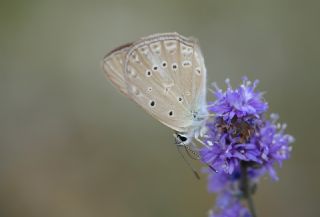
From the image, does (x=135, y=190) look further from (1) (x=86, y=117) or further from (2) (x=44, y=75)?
(2) (x=44, y=75)

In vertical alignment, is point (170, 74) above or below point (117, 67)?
above

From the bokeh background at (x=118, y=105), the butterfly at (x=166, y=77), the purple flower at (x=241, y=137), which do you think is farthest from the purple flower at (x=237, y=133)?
the bokeh background at (x=118, y=105)

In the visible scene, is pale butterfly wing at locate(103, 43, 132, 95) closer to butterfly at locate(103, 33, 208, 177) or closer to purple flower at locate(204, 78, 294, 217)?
butterfly at locate(103, 33, 208, 177)

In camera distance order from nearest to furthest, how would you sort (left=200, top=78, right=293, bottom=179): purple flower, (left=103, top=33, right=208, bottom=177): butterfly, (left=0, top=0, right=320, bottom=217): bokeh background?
(left=200, top=78, right=293, bottom=179): purple flower
(left=103, top=33, right=208, bottom=177): butterfly
(left=0, top=0, right=320, bottom=217): bokeh background

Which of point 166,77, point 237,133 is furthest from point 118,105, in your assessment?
point 237,133

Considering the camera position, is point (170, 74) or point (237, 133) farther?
point (170, 74)

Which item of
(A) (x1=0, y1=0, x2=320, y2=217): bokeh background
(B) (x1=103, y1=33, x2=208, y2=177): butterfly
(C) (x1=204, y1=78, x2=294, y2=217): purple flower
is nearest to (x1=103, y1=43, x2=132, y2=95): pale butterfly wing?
(B) (x1=103, y1=33, x2=208, y2=177): butterfly

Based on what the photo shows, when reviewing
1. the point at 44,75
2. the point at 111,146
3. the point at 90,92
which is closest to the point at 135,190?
the point at 111,146

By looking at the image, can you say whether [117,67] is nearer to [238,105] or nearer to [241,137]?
[238,105]
